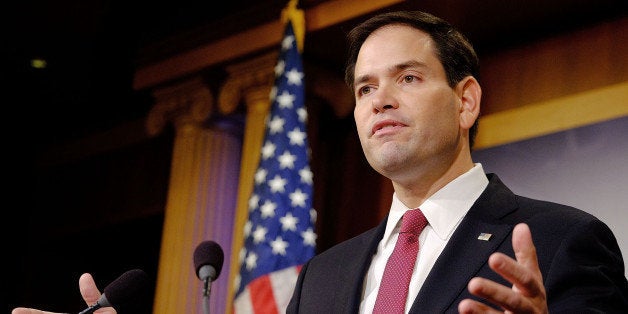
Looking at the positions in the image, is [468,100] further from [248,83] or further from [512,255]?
[248,83]

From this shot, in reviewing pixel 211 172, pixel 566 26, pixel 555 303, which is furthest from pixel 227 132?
pixel 555 303

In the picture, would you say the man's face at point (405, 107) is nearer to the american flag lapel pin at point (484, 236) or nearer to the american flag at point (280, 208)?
the american flag lapel pin at point (484, 236)

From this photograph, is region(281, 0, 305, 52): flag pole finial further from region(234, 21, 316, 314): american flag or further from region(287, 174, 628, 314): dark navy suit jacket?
region(287, 174, 628, 314): dark navy suit jacket

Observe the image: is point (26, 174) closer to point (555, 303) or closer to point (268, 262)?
point (268, 262)

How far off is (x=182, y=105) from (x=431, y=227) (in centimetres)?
320

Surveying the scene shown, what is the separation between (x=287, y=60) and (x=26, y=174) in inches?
135

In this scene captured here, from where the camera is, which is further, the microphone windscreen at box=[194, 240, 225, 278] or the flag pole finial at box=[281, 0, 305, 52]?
the flag pole finial at box=[281, 0, 305, 52]

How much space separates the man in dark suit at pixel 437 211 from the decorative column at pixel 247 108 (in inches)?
76.7

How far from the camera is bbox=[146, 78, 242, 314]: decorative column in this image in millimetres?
4961

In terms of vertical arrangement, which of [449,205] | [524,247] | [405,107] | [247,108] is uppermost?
[247,108]

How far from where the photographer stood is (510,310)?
1628mm

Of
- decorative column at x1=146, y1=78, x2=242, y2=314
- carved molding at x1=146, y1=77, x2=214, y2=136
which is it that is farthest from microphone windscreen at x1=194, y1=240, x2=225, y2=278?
carved molding at x1=146, y1=77, x2=214, y2=136

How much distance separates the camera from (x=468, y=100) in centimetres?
264

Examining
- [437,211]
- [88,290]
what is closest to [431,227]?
[437,211]
